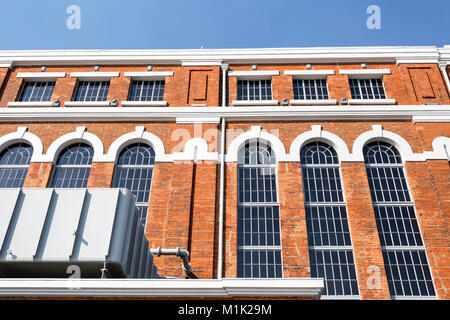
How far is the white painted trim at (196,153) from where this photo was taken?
13.5 meters

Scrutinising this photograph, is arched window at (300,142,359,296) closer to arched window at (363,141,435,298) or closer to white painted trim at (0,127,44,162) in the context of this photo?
arched window at (363,141,435,298)

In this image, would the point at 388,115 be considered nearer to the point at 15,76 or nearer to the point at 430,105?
the point at 430,105

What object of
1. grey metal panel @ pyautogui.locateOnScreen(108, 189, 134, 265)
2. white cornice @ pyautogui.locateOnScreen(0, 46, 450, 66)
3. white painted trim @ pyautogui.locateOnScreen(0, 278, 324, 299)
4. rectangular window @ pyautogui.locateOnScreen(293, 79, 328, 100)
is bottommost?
white painted trim @ pyautogui.locateOnScreen(0, 278, 324, 299)

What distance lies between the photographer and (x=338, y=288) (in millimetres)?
11375

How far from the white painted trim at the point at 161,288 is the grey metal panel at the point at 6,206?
50.0 inches

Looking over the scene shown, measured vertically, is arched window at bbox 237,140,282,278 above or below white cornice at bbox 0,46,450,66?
below

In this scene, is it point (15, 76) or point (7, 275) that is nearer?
point (7, 275)

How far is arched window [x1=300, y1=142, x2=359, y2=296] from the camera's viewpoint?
11586 millimetres

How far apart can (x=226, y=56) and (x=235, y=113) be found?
2.74m

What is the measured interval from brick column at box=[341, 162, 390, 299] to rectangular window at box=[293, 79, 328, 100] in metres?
2.99

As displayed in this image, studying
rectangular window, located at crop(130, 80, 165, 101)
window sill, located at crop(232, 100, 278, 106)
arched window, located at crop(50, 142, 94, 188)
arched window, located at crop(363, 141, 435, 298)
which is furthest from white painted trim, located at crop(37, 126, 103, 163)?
arched window, located at crop(363, 141, 435, 298)

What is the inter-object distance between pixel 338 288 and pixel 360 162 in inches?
153

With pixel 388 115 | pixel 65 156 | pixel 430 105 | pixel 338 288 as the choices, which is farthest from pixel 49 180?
pixel 430 105

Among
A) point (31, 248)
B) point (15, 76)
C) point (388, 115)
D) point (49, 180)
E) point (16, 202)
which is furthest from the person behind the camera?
point (15, 76)
